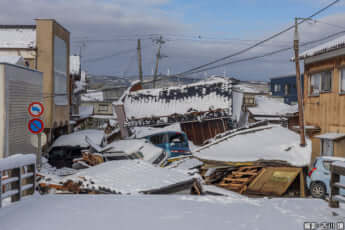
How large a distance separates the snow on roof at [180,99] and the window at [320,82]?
763 centimetres

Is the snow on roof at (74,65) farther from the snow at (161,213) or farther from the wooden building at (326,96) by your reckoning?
the snow at (161,213)

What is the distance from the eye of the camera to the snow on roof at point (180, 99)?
24953mm

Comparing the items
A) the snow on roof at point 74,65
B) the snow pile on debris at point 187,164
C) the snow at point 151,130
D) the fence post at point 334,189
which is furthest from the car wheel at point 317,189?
the snow on roof at point 74,65

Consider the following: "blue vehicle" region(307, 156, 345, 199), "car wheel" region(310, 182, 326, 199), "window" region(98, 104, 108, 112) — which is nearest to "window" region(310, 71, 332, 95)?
"blue vehicle" region(307, 156, 345, 199)

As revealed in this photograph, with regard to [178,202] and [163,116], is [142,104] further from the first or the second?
[178,202]

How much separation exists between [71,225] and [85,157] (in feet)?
47.3

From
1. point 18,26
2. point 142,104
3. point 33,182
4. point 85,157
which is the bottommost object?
point 85,157

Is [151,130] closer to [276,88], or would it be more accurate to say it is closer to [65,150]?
[65,150]

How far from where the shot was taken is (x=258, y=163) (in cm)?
1489

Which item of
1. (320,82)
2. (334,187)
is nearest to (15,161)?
(334,187)

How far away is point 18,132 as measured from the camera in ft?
50.2

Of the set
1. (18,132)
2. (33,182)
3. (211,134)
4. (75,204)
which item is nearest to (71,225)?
(75,204)

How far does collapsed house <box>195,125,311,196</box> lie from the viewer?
14.4 meters

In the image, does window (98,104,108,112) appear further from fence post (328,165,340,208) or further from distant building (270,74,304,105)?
fence post (328,165,340,208)
